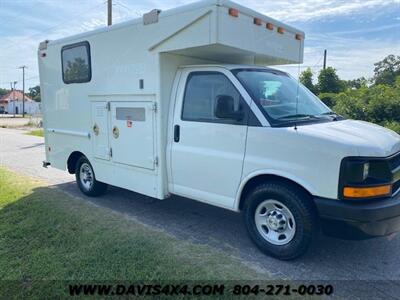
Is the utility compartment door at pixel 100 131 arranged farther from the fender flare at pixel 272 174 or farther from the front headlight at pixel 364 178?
the front headlight at pixel 364 178

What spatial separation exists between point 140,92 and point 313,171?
2714mm

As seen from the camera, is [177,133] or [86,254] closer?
[86,254]

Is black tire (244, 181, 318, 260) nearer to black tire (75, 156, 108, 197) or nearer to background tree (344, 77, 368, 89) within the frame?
black tire (75, 156, 108, 197)

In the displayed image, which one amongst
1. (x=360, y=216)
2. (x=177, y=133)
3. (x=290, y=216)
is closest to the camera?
(x=360, y=216)

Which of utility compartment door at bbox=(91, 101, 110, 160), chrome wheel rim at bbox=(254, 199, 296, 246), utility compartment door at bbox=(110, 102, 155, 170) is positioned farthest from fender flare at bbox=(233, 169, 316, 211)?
utility compartment door at bbox=(91, 101, 110, 160)

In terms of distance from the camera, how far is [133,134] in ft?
17.2

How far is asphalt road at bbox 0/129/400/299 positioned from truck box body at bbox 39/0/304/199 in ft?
1.61

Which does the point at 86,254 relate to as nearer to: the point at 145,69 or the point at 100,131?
the point at 100,131

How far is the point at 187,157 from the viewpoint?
461cm

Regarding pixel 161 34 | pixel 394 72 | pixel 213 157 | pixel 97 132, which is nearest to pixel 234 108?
pixel 213 157

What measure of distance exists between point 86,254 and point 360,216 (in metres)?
2.99

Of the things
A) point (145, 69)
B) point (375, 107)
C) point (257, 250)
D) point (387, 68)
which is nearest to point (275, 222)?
point (257, 250)

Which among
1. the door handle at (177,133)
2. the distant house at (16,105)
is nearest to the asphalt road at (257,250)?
the door handle at (177,133)

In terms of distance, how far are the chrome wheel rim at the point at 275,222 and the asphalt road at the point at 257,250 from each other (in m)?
0.25
